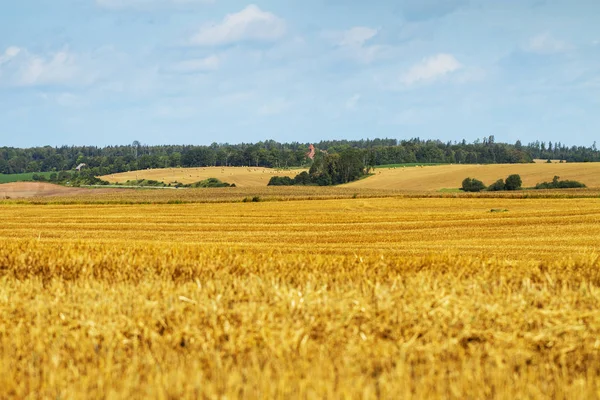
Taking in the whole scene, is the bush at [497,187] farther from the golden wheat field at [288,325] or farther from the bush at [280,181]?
the golden wheat field at [288,325]

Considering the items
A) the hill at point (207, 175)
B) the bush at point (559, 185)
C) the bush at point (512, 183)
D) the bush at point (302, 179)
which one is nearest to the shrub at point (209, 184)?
the hill at point (207, 175)

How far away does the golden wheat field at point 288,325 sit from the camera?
5664 mm

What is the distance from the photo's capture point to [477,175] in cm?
9444

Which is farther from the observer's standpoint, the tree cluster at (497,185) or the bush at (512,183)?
the tree cluster at (497,185)

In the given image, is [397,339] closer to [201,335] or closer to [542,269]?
[201,335]

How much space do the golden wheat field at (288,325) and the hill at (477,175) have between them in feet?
236

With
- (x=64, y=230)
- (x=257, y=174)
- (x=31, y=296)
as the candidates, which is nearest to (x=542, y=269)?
(x=31, y=296)

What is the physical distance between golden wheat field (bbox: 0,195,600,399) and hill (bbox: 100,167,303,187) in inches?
3855

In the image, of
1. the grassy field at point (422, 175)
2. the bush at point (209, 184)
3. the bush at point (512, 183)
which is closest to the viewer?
the bush at point (512, 183)

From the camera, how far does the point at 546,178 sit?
8300 centimetres

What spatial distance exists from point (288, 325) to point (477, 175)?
90902 mm

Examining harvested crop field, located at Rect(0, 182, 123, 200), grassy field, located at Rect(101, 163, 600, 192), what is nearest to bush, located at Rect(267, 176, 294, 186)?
grassy field, located at Rect(101, 163, 600, 192)

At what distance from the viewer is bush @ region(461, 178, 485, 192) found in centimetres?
8344

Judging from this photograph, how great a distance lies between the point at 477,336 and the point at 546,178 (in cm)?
8100
